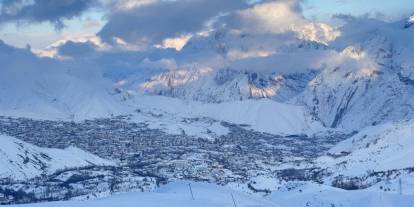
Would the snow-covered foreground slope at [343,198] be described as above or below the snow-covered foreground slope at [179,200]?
below

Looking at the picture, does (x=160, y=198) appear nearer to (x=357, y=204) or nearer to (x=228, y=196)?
(x=228, y=196)

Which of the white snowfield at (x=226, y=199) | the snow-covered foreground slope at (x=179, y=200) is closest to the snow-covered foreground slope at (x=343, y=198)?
the white snowfield at (x=226, y=199)

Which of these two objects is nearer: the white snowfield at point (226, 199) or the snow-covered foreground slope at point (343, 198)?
the white snowfield at point (226, 199)

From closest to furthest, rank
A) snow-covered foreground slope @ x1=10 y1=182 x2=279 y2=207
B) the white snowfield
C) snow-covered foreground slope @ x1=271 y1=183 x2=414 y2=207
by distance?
1. snow-covered foreground slope @ x1=10 y1=182 x2=279 y2=207
2. the white snowfield
3. snow-covered foreground slope @ x1=271 y1=183 x2=414 y2=207

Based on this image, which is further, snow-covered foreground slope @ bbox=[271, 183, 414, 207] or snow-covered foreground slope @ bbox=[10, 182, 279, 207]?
snow-covered foreground slope @ bbox=[271, 183, 414, 207]

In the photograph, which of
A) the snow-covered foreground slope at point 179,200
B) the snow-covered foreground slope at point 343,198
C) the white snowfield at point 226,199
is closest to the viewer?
the snow-covered foreground slope at point 179,200

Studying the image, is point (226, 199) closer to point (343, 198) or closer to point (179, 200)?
point (179, 200)

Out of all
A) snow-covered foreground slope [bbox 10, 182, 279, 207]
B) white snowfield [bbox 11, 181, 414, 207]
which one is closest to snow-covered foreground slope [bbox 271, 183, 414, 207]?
white snowfield [bbox 11, 181, 414, 207]

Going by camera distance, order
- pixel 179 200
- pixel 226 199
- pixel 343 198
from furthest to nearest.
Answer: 1. pixel 343 198
2. pixel 226 199
3. pixel 179 200

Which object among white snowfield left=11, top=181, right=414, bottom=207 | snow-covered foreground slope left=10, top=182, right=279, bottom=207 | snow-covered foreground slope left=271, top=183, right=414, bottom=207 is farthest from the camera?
snow-covered foreground slope left=271, top=183, right=414, bottom=207

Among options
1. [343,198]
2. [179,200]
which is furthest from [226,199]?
[343,198]

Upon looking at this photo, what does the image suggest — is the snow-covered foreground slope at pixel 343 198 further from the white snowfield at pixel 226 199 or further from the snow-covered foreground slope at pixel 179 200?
the snow-covered foreground slope at pixel 179 200

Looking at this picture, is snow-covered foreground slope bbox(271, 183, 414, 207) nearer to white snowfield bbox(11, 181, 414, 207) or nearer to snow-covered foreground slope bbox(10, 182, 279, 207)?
white snowfield bbox(11, 181, 414, 207)

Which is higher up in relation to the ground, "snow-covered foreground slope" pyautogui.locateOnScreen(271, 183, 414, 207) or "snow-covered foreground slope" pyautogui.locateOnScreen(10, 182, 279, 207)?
"snow-covered foreground slope" pyautogui.locateOnScreen(10, 182, 279, 207)
